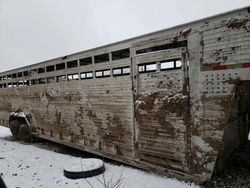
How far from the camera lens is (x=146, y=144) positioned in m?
5.73

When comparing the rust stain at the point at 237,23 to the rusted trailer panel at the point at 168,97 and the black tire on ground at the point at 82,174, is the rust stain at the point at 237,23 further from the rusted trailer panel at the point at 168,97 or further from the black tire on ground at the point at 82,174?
the black tire on ground at the point at 82,174

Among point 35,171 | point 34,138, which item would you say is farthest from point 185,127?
point 34,138

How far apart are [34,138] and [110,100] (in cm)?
575

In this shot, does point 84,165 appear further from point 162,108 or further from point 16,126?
point 16,126

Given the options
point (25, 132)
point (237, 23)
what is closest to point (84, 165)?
point (237, 23)

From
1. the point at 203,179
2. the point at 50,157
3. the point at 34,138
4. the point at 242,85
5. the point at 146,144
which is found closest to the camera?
the point at 242,85

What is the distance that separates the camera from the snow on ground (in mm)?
5206

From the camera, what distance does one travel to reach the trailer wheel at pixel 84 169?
18.8 feet

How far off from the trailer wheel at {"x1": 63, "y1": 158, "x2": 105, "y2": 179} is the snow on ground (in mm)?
116

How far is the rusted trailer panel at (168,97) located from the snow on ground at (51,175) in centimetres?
27

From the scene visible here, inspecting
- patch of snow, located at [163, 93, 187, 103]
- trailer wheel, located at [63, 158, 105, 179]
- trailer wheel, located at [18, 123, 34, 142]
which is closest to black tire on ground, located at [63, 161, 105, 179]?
trailer wheel, located at [63, 158, 105, 179]

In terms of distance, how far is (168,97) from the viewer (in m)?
5.19

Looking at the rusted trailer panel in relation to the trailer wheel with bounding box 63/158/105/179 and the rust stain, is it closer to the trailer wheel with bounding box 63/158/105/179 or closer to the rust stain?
the rust stain

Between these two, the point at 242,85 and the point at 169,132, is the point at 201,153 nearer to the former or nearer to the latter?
the point at 169,132
